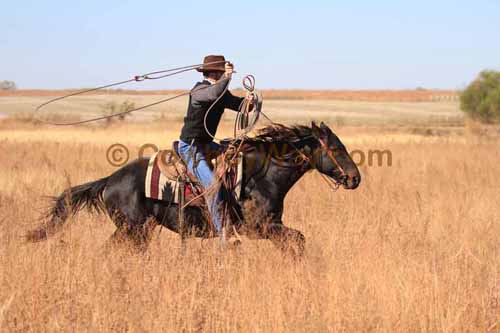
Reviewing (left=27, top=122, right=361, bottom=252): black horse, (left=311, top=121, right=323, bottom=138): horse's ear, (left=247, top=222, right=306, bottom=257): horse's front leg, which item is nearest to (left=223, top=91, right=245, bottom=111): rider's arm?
(left=27, top=122, right=361, bottom=252): black horse

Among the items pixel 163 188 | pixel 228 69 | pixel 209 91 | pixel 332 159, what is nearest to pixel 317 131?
pixel 332 159

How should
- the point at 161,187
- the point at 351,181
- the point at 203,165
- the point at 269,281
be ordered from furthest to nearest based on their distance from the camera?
1. the point at 351,181
2. the point at 161,187
3. the point at 203,165
4. the point at 269,281

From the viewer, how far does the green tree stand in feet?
141

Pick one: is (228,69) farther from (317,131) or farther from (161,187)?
(161,187)

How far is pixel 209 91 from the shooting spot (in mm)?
6832

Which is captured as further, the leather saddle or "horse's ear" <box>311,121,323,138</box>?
"horse's ear" <box>311,121,323,138</box>

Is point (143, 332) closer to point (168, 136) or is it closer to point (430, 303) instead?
point (430, 303)

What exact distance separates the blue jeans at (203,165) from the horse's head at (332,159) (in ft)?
3.46

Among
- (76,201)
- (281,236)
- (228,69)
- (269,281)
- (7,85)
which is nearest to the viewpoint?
(269,281)

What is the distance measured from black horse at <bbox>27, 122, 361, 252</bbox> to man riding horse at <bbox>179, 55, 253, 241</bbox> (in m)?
0.34

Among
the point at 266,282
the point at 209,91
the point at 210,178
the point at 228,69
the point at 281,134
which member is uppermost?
the point at 228,69

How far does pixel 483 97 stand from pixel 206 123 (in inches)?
1648

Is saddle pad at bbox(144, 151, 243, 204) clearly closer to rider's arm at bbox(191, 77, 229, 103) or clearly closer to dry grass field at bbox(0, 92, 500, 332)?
dry grass field at bbox(0, 92, 500, 332)

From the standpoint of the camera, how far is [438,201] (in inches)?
436
